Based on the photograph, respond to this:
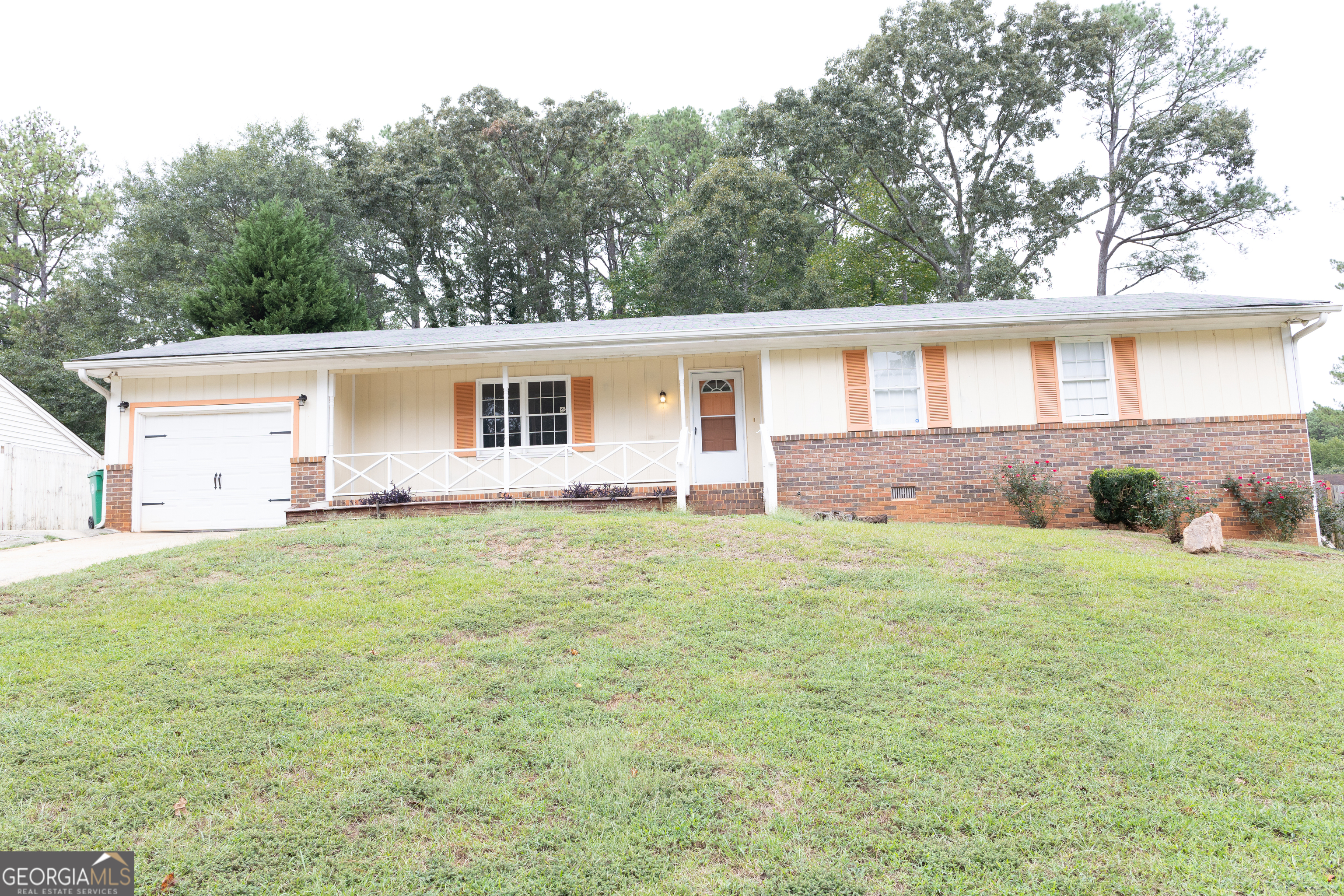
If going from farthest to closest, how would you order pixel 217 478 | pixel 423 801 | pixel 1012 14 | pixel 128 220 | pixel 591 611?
pixel 128 220 < pixel 1012 14 < pixel 217 478 < pixel 591 611 < pixel 423 801

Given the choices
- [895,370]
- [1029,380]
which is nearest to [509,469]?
[895,370]

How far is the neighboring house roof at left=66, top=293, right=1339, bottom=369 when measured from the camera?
10.9 metres

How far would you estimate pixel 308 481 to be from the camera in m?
11.8

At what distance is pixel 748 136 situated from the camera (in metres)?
24.4

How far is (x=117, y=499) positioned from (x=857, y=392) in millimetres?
11310

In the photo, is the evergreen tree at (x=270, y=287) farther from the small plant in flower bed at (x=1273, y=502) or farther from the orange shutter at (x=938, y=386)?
the small plant in flower bed at (x=1273, y=502)

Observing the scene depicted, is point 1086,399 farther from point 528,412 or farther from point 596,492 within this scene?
point 528,412

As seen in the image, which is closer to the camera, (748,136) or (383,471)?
(383,471)

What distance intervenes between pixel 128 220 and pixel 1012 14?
29.6 m

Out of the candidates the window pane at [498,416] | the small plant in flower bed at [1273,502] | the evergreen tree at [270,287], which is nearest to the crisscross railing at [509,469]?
the window pane at [498,416]

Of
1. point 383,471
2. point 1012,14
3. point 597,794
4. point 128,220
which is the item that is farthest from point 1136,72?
point 128,220

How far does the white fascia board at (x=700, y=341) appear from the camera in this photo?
10.9m

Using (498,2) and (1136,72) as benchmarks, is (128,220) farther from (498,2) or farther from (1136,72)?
(1136,72)

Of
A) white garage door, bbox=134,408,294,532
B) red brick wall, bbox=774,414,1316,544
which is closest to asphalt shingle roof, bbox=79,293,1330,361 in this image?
white garage door, bbox=134,408,294,532
